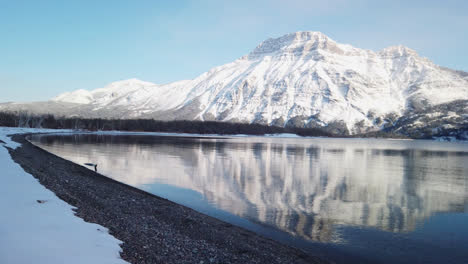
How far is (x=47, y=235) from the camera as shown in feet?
33.4

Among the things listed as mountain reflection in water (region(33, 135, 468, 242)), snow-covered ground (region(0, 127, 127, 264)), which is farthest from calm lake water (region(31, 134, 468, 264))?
snow-covered ground (region(0, 127, 127, 264))

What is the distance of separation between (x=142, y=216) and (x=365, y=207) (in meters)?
17.5

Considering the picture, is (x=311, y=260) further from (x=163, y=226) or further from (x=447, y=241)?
(x=447, y=241)

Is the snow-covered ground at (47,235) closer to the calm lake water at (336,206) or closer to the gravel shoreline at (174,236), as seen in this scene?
the gravel shoreline at (174,236)

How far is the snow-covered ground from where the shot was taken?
28.6 feet

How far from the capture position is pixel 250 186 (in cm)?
3294

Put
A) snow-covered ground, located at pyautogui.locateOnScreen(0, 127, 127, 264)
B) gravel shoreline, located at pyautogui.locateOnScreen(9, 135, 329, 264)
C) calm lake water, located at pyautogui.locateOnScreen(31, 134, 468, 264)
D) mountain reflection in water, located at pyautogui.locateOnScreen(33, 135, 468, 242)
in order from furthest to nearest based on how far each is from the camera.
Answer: mountain reflection in water, located at pyautogui.locateOnScreen(33, 135, 468, 242) < calm lake water, located at pyautogui.locateOnScreen(31, 134, 468, 264) < gravel shoreline, located at pyautogui.locateOnScreen(9, 135, 329, 264) < snow-covered ground, located at pyautogui.locateOnScreen(0, 127, 127, 264)

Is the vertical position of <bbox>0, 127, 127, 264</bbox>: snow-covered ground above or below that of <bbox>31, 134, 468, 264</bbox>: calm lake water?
above

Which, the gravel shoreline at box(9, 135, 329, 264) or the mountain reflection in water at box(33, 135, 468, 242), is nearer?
the gravel shoreline at box(9, 135, 329, 264)

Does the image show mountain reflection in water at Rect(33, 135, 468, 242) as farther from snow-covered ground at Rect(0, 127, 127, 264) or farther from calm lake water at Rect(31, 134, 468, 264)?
snow-covered ground at Rect(0, 127, 127, 264)

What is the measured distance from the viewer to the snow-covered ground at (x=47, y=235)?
8703 millimetres

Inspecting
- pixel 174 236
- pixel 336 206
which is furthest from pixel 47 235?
pixel 336 206

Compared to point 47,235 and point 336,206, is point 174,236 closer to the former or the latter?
point 47,235

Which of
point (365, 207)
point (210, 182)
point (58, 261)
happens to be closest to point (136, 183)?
point (210, 182)
